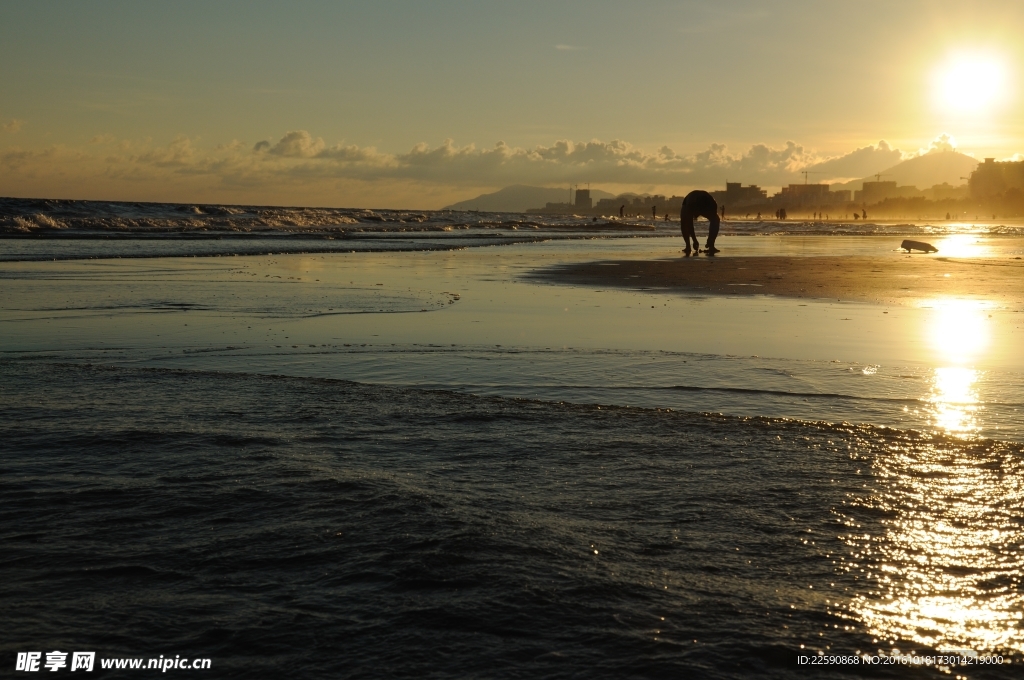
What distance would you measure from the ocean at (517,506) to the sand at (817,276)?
269 inches

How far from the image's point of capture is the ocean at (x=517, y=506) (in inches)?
115

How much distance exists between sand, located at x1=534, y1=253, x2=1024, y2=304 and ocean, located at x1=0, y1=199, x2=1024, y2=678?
684 centimetres

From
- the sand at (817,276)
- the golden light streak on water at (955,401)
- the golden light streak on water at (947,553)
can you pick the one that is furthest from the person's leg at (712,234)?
the golden light streak on water at (947,553)

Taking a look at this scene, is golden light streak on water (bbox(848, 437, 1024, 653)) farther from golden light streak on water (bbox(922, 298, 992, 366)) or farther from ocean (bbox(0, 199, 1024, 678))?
golden light streak on water (bbox(922, 298, 992, 366))

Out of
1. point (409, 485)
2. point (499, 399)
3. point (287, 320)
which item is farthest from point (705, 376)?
point (287, 320)

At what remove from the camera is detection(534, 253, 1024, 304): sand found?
51.8 ft

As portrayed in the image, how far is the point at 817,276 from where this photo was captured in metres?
19.5

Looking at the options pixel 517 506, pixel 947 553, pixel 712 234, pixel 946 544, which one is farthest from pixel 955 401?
pixel 712 234

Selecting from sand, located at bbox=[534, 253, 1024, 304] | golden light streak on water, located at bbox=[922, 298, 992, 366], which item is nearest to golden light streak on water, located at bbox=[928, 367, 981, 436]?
golden light streak on water, located at bbox=[922, 298, 992, 366]

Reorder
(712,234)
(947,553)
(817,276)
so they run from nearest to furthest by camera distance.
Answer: (947,553), (817,276), (712,234)

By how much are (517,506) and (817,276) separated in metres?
16.8

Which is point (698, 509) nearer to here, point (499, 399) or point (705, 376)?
point (499, 399)

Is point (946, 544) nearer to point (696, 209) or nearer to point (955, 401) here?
point (955, 401)

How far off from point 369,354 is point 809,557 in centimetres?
583
